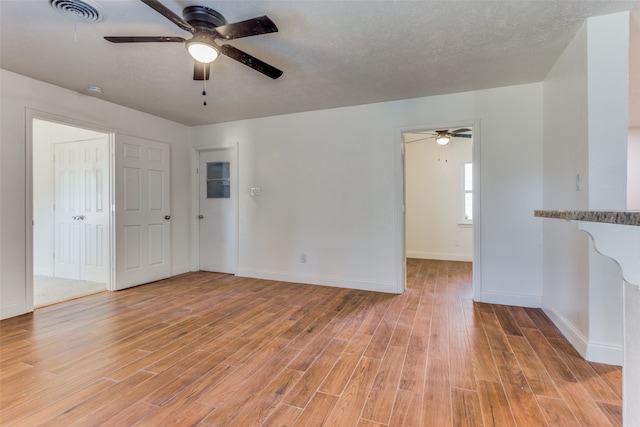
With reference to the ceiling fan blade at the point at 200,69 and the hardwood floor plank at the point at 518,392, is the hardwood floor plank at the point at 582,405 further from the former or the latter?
the ceiling fan blade at the point at 200,69

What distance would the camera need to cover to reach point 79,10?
1.96 m

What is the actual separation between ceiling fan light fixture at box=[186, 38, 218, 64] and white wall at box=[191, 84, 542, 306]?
2.16 meters

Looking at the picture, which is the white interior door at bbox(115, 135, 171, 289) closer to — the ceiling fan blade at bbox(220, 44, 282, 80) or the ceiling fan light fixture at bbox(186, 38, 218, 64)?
the ceiling fan light fixture at bbox(186, 38, 218, 64)

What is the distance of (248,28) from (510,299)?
363cm

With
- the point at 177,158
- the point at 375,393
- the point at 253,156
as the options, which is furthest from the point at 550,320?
the point at 177,158

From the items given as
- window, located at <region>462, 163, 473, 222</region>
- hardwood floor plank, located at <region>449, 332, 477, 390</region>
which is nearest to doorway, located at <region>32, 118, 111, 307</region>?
hardwood floor plank, located at <region>449, 332, 477, 390</region>

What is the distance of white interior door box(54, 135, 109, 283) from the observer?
160 inches

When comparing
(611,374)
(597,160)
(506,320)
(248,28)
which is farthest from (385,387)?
(248,28)

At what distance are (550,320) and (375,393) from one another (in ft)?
7.07

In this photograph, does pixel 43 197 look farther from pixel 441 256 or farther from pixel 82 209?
pixel 441 256

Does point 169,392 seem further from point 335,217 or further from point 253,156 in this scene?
point 253,156

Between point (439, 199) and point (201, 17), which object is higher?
point (201, 17)

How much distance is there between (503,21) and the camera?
211cm

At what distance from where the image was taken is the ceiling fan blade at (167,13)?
63.8 inches
